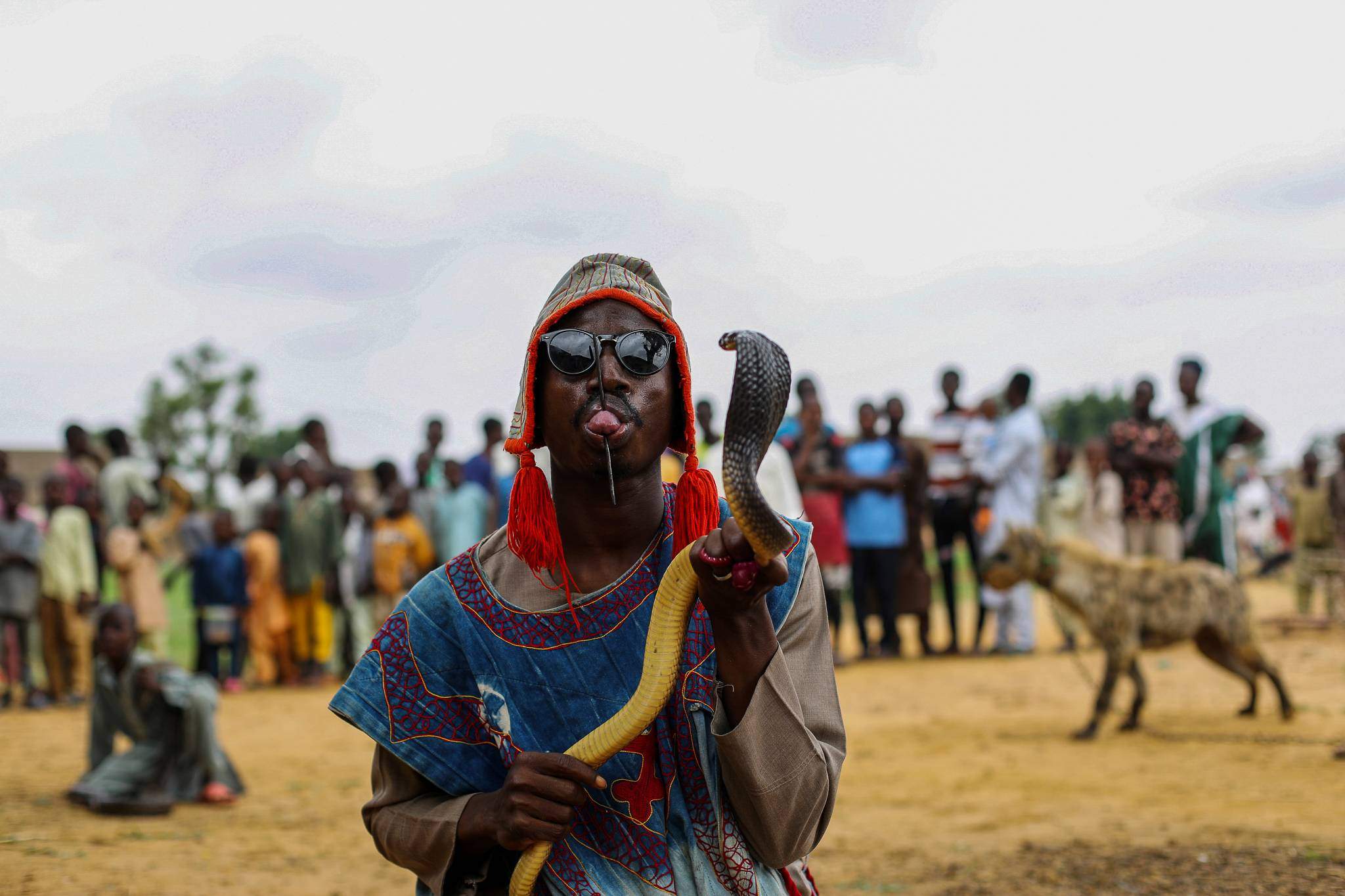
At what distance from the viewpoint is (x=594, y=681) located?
263cm

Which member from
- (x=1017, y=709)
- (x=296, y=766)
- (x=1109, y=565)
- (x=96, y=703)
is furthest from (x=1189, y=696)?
(x=96, y=703)

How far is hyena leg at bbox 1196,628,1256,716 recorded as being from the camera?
8.85 metres

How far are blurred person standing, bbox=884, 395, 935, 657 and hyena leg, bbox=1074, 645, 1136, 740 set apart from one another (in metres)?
Result: 4.05

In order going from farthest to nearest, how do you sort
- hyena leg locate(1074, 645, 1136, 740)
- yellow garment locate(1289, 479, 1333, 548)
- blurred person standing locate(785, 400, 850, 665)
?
yellow garment locate(1289, 479, 1333, 548)
blurred person standing locate(785, 400, 850, 665)
hyena leg locate(1074, 645, 1136, 740)

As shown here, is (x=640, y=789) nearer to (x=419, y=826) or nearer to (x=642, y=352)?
(x=419, y=826)

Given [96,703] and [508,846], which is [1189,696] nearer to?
[96,703]

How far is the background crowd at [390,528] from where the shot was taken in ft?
36.3

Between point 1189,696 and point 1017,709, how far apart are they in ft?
5.03

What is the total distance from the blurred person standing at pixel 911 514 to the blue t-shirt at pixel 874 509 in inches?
6.3

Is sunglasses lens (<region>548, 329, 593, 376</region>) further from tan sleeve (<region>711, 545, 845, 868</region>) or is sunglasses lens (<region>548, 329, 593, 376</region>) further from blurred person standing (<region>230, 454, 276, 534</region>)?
blurred person standing (<region>230, 454, 276, 534</region>)

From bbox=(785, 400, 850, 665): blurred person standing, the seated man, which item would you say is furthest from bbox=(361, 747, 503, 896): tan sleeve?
bbox=(785, 400, 850, 665): blurred person standing

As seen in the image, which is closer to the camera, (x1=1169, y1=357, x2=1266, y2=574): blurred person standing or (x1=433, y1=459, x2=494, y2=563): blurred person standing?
(x1=1169, y1=357, x2=1266, y2=574): blurred person standing

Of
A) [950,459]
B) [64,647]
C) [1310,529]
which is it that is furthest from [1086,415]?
[64,647]

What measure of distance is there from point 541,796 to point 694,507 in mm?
675
